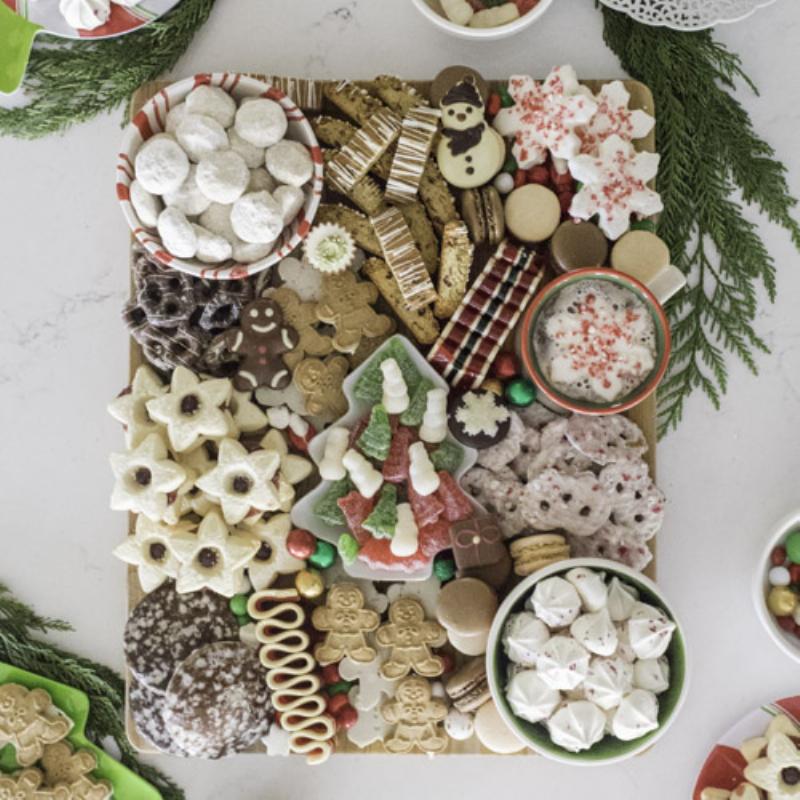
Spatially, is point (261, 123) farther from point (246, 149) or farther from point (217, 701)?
point (217, 701)

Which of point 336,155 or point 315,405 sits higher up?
point 336,155

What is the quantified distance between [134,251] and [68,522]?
46 cm

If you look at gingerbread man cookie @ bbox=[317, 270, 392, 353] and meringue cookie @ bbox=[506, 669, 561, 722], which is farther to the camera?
gingerbread man cookie @ bbox=[317, 270, 392, 353]

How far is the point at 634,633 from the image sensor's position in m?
1.37

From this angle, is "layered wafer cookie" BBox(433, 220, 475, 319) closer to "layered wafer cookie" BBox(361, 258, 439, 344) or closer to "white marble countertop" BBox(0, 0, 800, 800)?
"layered wafer cookie" BBox(361, 258, 439, 344)

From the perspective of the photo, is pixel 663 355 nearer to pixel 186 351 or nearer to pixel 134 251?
pixel 186 351

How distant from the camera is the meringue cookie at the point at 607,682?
4.43 ft

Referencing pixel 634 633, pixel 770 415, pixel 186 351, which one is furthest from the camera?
pixel 770 415

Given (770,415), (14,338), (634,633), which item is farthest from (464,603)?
(14,338)

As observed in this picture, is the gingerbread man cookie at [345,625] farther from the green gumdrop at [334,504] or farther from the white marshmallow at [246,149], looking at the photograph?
the white marshmallow at [246,149]

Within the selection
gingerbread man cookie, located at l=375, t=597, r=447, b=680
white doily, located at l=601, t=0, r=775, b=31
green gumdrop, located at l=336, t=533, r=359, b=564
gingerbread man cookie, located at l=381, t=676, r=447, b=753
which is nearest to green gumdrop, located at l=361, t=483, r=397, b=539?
green gumdrop, located at l=336, t=533, r=359, b=564

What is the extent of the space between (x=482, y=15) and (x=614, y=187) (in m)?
0.34

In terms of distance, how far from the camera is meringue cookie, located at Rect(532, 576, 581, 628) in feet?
4.46

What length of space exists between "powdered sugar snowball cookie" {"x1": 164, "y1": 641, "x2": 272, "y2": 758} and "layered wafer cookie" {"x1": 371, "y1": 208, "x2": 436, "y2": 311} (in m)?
0.58
